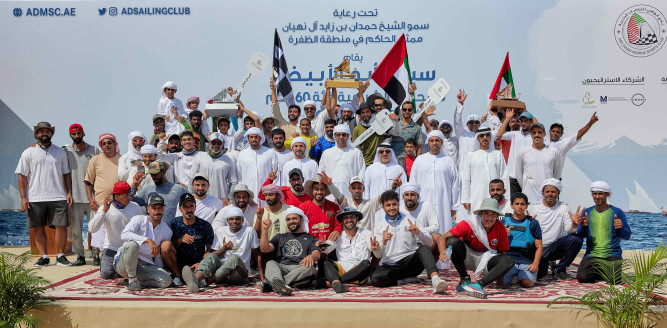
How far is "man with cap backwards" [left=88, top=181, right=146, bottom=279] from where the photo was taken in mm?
6543

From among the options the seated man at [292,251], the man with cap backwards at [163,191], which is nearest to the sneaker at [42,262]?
the man with cap backwards at [163,191]

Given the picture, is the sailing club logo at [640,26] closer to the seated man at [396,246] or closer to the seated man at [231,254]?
the seated man at [396,246]

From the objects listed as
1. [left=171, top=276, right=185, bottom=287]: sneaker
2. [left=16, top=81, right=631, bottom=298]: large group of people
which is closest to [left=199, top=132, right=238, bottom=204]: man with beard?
[left=16, top=81, right=631, bottom=298]: large group of people

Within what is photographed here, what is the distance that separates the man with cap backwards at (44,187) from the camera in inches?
305

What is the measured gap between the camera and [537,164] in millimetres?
7895

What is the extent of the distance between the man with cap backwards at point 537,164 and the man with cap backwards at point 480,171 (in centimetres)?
38

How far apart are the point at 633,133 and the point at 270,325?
8.37 metres

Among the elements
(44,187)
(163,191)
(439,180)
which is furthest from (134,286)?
(439,180)

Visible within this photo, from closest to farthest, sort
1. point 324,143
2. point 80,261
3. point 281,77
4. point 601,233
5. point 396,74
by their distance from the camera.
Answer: point 601,233 → point 80,261 → point 324,143 → point 396,74 → point 281,77

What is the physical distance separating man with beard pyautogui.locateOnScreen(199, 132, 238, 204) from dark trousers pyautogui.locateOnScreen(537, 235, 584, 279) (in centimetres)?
337

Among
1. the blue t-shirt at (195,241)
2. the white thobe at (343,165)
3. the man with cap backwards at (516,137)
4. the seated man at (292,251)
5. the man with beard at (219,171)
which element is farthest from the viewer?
the man with cap backwards at (516,137)

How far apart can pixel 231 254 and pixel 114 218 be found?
1.17m

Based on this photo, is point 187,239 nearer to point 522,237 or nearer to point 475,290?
point 475,290

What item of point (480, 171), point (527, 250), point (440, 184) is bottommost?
point (527, 250)
